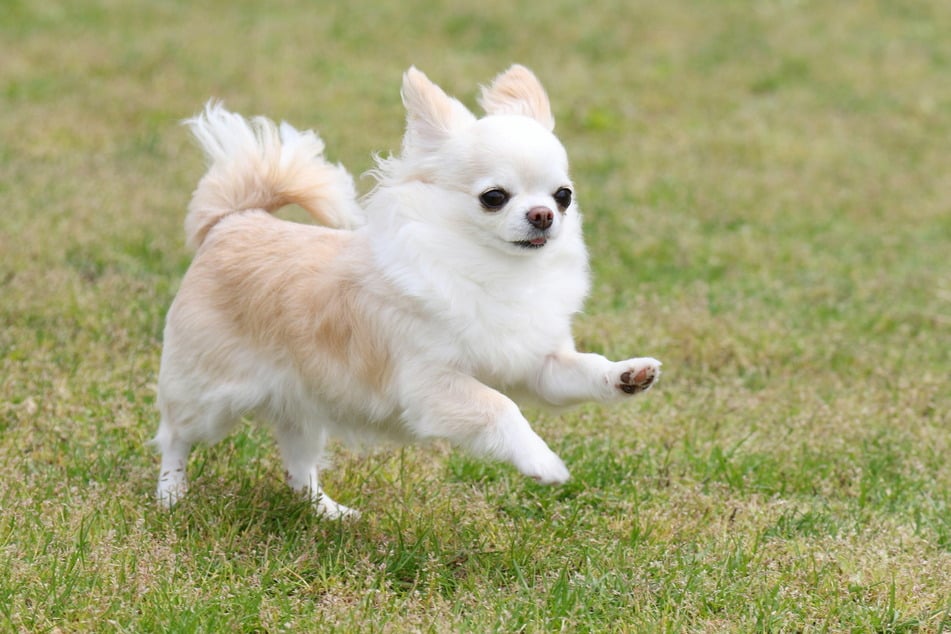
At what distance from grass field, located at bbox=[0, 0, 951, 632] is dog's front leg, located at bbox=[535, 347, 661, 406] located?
1.61 ft

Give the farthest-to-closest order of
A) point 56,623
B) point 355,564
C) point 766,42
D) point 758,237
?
point 766,42 → point 758,237 → point 355,564 → point 56,623

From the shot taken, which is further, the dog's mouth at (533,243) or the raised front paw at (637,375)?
the dog's mouth at (533,243)

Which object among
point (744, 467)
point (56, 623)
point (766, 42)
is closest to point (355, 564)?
point (56, 623)

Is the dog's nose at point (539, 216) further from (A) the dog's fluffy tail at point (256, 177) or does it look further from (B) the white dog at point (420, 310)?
(A) the dog's fluffy tail at point (256, 177)

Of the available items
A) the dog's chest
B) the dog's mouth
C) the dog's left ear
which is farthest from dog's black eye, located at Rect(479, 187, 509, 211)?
the dog's left ear

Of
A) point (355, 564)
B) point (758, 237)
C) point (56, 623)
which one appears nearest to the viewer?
point (56, 623)

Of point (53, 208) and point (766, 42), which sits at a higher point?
point (766, 42)

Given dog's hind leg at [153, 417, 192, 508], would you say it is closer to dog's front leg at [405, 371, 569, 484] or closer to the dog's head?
dog's front leg at [405, 371, 569, 484]

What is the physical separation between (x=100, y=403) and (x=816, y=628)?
110 inches

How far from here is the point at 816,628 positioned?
3344 mm

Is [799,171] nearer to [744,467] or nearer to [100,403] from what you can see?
[744,467]

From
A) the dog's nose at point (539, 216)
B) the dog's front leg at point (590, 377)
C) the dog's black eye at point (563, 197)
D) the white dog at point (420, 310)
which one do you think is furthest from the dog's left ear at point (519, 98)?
the dog's front leg at point (590, 377)

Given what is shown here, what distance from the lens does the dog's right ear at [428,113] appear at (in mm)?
3637

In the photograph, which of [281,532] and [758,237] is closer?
[281,532]
